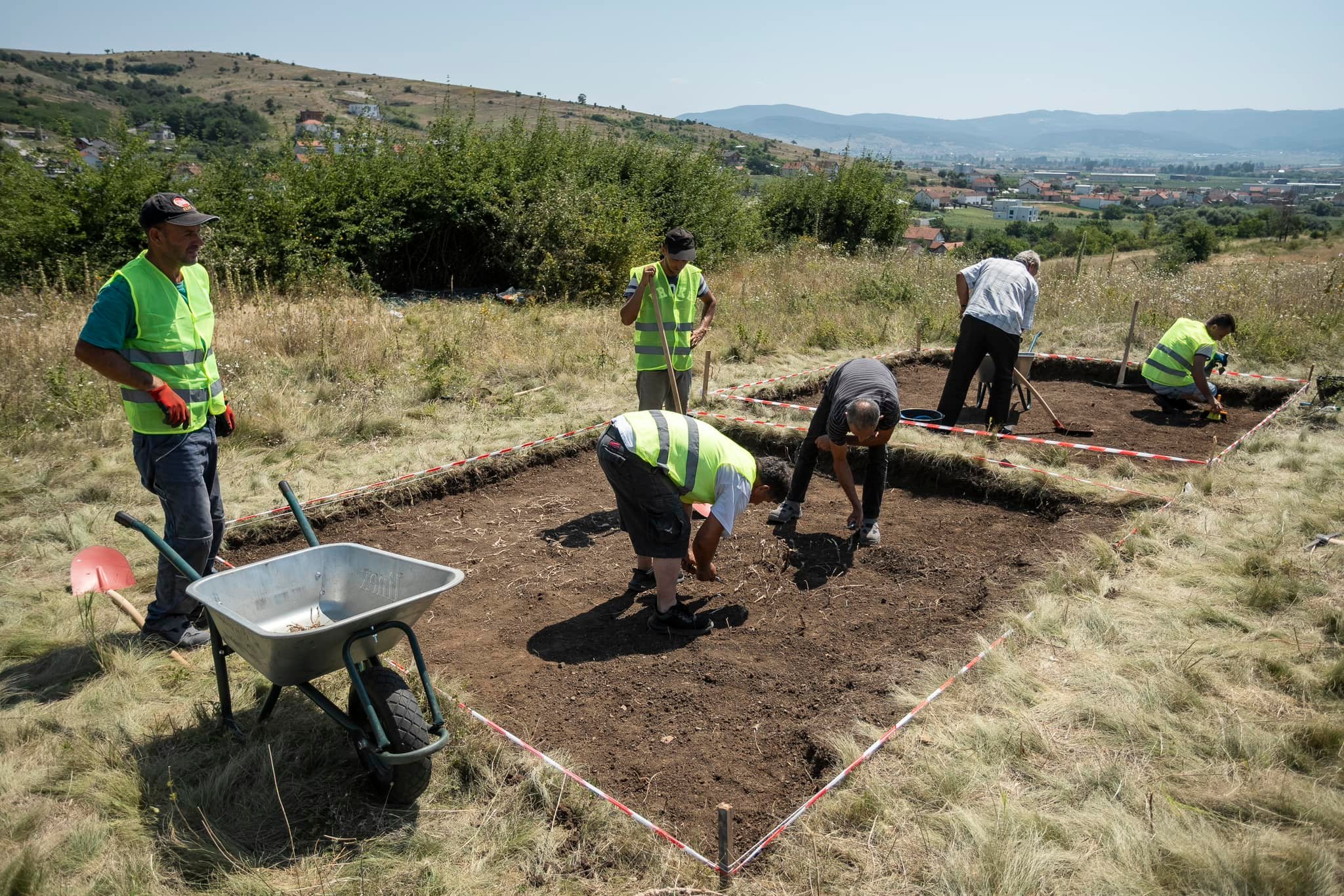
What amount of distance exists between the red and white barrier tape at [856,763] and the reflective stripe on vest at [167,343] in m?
3.22

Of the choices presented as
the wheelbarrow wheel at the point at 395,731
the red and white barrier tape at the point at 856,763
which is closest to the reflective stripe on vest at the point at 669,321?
the red and white barrier tape at the point at 856,763

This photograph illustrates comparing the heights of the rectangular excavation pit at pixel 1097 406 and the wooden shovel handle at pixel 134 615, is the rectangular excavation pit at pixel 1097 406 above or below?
above

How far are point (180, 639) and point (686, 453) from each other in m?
2.76

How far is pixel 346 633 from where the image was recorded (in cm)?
294

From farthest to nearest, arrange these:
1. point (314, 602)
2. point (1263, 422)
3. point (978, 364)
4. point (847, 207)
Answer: point (847, 207), point (978, 364), point (1263, 422), point (314, 602)

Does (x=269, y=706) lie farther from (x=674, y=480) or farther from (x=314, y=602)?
(x=674, y=480)

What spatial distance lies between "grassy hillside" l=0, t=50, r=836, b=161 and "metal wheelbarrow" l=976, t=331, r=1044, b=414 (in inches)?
1302

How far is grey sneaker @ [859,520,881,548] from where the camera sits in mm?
5750

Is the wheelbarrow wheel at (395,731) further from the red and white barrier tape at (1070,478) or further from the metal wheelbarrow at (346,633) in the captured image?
the red and white barrier tape at (1070,478)

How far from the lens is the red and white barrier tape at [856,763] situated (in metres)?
2.94

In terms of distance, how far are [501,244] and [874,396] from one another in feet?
38.1

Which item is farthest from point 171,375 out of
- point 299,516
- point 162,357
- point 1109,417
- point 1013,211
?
point 1013,211

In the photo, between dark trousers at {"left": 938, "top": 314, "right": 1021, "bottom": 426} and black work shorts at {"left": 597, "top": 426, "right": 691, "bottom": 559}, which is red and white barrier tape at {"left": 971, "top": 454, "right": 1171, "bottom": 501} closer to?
dark trousers at {"left": 938, "top": 314, "right": 1021, "bottom": 426}

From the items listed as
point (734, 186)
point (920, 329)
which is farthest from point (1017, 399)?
point (734, 186)
